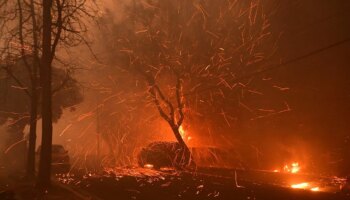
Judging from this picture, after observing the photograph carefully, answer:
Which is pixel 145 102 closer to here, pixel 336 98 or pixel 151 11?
pixel 151 11

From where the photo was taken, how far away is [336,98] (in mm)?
19641

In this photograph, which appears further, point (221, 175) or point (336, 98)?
point (336, 98)

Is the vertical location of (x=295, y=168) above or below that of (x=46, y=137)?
below

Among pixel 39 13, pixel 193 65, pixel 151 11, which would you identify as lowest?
pixel 193 65

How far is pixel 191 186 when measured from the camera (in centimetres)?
1255

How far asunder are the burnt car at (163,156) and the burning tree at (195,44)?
1.65 meters

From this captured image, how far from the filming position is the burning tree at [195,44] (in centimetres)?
2142

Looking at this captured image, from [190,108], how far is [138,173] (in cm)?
787

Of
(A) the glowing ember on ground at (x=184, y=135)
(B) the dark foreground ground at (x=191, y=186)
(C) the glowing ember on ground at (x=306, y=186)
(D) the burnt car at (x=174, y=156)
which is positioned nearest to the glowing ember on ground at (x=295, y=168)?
(D) the burnt car at (x=174, y=156)

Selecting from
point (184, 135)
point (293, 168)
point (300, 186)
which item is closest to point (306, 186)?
point (300, 186)

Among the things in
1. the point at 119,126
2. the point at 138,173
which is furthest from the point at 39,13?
the point at 119,126

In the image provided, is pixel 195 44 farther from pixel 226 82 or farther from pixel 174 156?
pixel 174 156

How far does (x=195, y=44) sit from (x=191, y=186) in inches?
433

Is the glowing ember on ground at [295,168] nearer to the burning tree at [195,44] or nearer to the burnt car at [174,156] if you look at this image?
the burnt car at [174,156]
